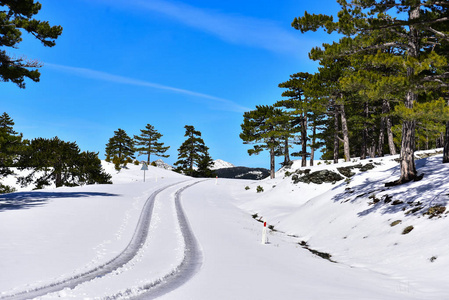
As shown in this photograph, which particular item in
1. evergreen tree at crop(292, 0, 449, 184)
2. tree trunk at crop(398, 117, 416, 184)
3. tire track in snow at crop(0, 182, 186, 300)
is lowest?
tire track in snow at crop(0, 182, 186, 300)

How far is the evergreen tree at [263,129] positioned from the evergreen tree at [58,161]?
20.6 metres

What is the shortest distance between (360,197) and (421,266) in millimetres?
7677

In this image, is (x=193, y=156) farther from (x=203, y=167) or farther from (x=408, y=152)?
(x=408, y=152)

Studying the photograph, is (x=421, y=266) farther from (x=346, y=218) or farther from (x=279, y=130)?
(x=279, y=130)

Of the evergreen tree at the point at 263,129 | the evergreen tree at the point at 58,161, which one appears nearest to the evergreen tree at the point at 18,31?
the evergreen tree at the point at 58,161

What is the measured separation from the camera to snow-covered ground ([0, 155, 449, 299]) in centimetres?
662

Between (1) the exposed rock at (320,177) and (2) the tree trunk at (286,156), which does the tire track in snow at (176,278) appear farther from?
(2) the tree trunk at (286,156)

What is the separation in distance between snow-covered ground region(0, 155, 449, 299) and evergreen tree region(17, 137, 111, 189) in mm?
16311

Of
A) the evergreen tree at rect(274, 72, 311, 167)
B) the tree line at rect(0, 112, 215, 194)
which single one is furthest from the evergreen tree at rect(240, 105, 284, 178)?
the tree line at rect(0, 112, 215, 194)

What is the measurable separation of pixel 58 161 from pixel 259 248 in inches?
1177

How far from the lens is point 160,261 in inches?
342

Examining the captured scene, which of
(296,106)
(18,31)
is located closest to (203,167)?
(296,106)

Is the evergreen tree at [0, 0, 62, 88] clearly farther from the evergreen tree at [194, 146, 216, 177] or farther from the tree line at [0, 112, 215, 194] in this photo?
the evergreen tree at [194, 146, 216, 177]

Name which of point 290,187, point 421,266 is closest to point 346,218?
point 421,266
